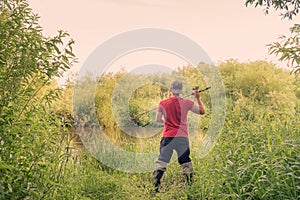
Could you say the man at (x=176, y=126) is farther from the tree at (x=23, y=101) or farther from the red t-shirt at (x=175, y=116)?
the tree at (x=23, y=101)

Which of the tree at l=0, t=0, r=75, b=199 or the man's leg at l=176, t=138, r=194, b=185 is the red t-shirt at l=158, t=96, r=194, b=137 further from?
the tree at l=0, t=0, r=75, b=199

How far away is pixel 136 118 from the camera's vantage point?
12.6 meters

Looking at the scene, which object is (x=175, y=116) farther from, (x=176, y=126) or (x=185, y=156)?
(x=185, y=156)

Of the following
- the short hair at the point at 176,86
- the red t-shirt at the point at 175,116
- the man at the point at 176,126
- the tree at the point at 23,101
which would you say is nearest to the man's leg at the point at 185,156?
the man at the point at 176,126

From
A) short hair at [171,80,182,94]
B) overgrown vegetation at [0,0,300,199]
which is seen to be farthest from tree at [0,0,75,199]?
short hair at [171,80,182,94]

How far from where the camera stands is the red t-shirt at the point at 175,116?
234 inches

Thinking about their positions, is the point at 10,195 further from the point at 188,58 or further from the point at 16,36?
the point at 188,58

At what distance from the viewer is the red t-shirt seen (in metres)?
5.94

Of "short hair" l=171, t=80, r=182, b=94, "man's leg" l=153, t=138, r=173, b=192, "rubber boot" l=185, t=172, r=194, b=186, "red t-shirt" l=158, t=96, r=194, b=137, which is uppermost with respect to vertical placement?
"short hair" l=171, t=80, r=182, b=94

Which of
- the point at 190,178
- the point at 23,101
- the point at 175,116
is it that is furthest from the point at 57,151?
the point at 190,178

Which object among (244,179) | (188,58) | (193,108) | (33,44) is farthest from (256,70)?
(33,44)

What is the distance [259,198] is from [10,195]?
2.40m

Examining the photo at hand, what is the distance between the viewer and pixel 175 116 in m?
5.94

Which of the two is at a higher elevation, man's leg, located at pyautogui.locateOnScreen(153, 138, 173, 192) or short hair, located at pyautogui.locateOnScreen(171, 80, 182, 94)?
short hair, located at pyautogui.locateOnScreen(171, 80, 182, 94)
